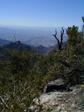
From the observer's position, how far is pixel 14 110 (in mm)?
7117

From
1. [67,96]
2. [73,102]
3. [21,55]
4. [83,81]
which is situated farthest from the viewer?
[21,55]

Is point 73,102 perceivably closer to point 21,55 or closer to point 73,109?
point 73,109

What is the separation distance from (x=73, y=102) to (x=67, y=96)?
1.51 metres

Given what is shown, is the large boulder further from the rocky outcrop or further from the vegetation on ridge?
the rocky outcrop

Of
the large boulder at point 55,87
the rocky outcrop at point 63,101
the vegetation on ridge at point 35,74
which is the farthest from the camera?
the large boulder at point 55,87

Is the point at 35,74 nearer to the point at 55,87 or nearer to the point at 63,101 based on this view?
the point at 63,101

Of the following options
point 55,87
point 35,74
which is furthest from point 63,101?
point 55,87

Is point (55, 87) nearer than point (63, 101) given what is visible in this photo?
No

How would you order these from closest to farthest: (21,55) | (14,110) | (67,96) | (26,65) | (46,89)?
(14,110) < (67,96) < (46,89) < (26,65) < (21,55)

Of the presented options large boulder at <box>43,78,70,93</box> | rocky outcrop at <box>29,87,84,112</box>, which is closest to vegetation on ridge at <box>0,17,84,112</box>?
large boulder at <box>43,78,70,93</box>

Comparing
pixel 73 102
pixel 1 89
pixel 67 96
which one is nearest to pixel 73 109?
pixel 73 102

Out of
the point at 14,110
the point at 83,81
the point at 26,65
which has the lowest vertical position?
the point at 26,65

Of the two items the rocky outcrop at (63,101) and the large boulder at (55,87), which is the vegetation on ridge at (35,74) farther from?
the rocky outcrop at (63,101)

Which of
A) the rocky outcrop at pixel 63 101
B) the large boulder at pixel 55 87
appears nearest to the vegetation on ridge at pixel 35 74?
the large boulder at pixel 55 87
